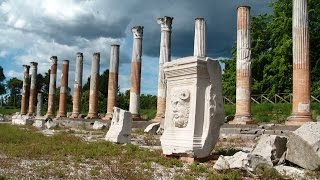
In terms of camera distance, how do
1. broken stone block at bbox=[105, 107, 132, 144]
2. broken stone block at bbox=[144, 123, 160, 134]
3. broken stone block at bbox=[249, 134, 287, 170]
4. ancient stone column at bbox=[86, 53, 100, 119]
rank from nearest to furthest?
broken stone block at bbox=[249, 134, 287, 170], broken stone block at bbox=[105, 107, 132, 144], broken stone block at bbox=[144, 123, 160, 134], ancient stone column at bbox=[86, 53, 100, 119]

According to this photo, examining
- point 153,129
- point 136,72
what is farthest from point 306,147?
point 136,72

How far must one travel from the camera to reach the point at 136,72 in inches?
1225

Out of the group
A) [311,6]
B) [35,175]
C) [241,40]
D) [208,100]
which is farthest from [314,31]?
[35,175]

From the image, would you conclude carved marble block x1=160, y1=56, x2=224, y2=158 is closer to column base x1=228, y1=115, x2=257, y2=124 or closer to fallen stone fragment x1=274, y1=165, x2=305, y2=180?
fallen stone fragment x1=274, y1=165, x2=305, y2=180

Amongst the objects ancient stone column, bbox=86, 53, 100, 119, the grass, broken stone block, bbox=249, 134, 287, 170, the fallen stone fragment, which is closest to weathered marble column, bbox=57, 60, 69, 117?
ancient stone column, bbox=86, 53, 100, 119

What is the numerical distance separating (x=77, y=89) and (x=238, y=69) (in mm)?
20409

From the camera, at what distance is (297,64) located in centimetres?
2052

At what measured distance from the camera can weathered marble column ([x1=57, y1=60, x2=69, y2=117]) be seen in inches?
1603

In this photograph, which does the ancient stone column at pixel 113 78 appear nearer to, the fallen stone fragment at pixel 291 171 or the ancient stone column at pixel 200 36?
the ancient stone column at pixel 200 36

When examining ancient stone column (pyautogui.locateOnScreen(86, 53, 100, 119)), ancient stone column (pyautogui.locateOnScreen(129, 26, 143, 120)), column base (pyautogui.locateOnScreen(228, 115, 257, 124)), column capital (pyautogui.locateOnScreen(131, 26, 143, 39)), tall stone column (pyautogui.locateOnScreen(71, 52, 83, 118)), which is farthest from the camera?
tall stone column (pyautogui.locateOnScreen(71, 52, 83, 118))

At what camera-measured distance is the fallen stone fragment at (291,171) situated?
8.44m

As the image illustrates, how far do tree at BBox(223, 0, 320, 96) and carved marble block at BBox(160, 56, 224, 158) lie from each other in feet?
75.0

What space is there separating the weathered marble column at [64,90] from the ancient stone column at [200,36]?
20.1 meters

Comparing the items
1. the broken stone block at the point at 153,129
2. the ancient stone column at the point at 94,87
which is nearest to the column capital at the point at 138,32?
the ancient stone column at the point at 94,87
